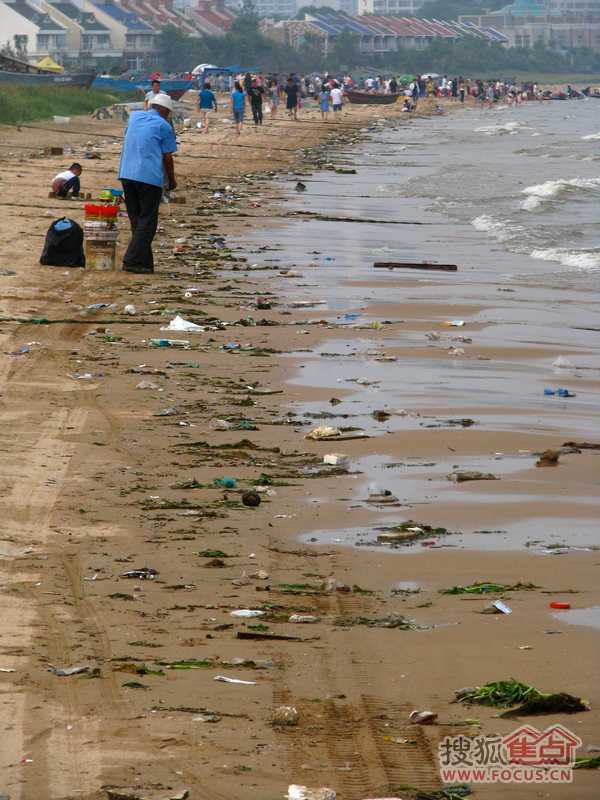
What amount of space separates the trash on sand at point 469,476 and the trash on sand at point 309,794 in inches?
141

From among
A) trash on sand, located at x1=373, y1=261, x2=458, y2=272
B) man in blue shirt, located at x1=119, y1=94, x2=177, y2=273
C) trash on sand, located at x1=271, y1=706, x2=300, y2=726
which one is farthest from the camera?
trash on sand, located at x1=373, y1=261, x2=458, y2=272

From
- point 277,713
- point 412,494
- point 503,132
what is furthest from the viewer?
point 503,132

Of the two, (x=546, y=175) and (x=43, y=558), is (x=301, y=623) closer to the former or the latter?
(x=43, y=558)

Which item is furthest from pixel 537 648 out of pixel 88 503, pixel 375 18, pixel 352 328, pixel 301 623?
pixel 375 18

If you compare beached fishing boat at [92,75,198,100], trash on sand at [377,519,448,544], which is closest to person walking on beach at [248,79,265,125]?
beached fishing boat at [92,75,198,100]

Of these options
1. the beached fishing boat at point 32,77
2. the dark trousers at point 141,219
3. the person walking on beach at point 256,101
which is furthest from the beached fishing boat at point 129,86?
the dark trousers at point 141,219

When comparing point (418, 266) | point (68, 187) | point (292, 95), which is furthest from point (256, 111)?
point (418, 266)

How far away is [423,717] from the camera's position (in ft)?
13.8

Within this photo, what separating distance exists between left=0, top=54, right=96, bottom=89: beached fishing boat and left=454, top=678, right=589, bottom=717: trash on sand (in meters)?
50.3

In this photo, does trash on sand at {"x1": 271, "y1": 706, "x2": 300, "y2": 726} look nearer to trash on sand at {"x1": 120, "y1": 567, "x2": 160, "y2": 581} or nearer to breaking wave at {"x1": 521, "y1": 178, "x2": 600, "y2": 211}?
trash on sand at {"x1": 120, "y1": 567, "x2": 160, "y2": 581}

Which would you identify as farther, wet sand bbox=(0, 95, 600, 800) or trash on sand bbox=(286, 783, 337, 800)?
wet sand bbox=(0, 95, 600, 800)

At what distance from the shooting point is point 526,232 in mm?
20516

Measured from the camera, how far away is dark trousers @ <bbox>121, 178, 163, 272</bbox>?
1363cm

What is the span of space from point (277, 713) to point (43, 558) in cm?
160
